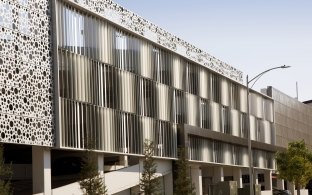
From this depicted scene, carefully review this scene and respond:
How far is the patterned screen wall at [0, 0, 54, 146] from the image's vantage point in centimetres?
3759

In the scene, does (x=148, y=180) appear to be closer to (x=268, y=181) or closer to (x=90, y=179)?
(x=90, y=179)

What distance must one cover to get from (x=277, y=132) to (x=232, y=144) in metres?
24.6

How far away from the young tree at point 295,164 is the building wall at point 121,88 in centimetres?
1555

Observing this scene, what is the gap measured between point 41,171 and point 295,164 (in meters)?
52.2

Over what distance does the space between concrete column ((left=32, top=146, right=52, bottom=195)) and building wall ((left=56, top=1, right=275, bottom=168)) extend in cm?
153

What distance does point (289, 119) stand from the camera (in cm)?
11094

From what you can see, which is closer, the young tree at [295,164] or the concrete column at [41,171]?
the concrete column at [41,171]

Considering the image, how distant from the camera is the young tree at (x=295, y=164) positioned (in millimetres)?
86000

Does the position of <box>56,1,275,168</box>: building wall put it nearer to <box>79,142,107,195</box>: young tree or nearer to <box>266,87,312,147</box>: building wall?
<box>79,142,107,195</box>: young tree

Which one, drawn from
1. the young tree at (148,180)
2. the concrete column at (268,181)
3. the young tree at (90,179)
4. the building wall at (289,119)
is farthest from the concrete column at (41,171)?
the building wall at (289,119)

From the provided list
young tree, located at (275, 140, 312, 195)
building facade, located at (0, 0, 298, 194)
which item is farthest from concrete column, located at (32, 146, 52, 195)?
young tree, located at (275, 140, 312, 195)

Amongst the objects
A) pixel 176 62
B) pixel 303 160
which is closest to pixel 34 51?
pixel 176 62

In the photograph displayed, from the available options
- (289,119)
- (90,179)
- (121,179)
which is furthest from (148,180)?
(289,119)

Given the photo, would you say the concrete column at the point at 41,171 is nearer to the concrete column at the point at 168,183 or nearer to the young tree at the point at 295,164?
the concrete column at the point at 168,183
